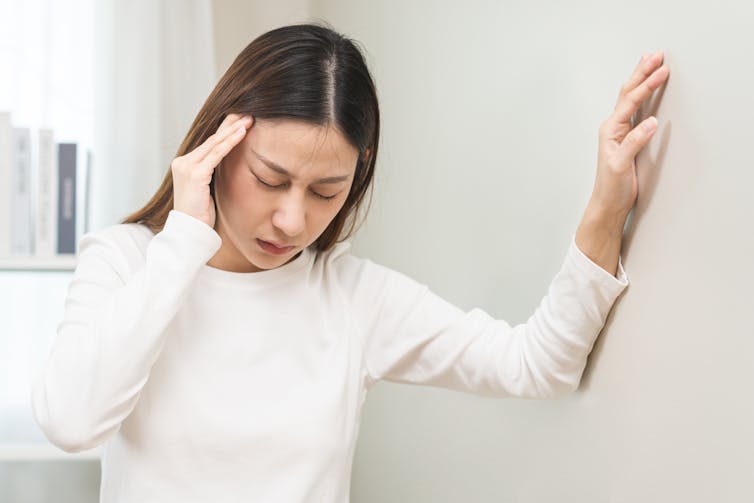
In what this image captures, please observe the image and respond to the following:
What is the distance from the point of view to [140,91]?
248 cm

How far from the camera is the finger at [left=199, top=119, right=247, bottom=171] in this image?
1.22m

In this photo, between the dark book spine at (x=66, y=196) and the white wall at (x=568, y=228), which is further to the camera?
the dark book spine at (x=66, y=196)

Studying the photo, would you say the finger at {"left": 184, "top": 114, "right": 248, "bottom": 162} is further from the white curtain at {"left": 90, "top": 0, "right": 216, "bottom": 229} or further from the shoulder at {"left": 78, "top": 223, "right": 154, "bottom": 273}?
the white curtain at {"left": 90, "top": 0, "right": 216, "bottom": 229}

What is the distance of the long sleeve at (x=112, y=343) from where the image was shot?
112cm

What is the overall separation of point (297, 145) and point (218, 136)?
116 millimetres

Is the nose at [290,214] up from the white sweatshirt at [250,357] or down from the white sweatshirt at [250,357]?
up

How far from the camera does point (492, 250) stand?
161 cm

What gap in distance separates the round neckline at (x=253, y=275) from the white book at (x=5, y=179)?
104cm

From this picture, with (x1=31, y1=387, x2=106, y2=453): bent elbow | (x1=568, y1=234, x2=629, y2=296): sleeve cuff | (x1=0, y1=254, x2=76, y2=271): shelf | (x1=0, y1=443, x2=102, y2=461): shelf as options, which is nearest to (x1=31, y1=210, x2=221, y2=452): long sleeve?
(x1=31, y1=387, x2=106, y2=453): bent elbow

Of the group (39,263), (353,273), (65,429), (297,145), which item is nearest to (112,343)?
(65,429)

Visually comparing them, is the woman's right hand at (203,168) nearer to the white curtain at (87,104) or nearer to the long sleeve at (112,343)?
the long sleeve at (112,343)

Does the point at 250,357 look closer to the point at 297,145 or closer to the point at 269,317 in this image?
the point at 269,317

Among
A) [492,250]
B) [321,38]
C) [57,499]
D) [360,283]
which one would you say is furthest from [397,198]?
[57,499]

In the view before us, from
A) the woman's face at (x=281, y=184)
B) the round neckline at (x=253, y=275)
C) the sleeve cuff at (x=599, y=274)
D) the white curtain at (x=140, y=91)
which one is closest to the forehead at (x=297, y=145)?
the woman's face at (x=281, y=184)
